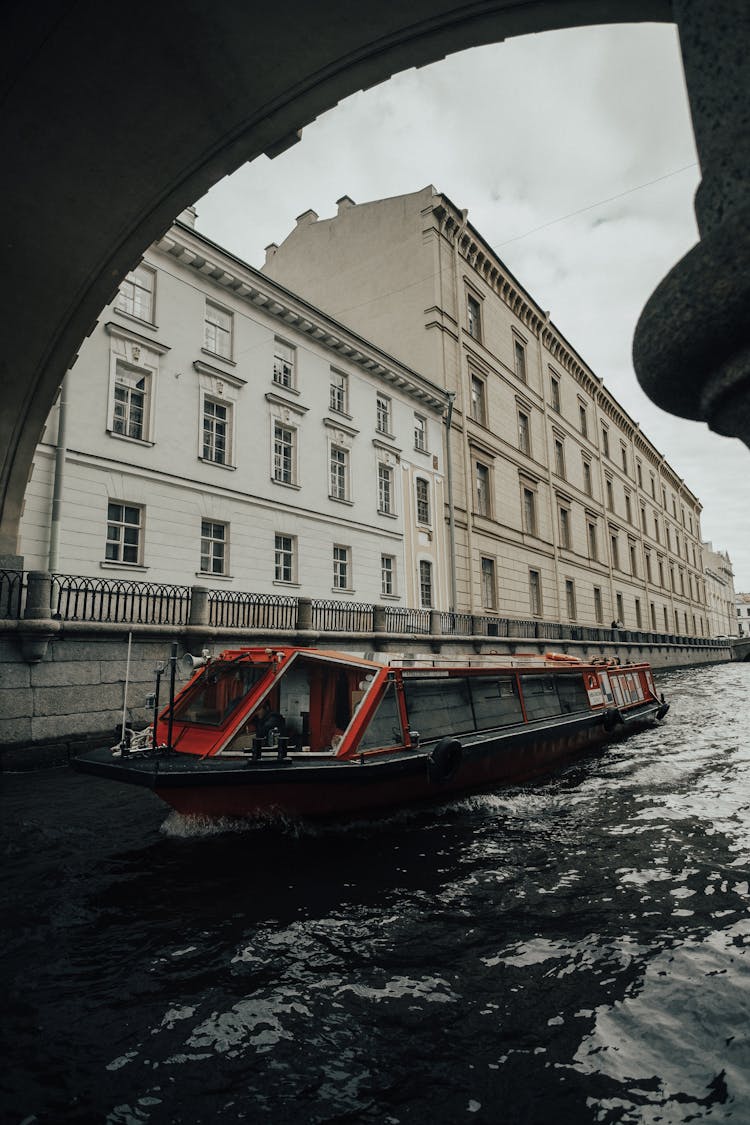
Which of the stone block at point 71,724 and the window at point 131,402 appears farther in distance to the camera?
the window at point 131,402

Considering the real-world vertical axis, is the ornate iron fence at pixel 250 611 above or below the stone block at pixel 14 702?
above

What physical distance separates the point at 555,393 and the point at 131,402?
28.4 meters

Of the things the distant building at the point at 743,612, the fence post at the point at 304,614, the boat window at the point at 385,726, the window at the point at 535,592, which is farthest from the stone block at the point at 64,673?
the distant building at the point at 743,612

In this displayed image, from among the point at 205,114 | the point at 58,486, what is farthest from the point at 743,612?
the point at 205,114

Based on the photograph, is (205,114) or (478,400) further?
(478,400)

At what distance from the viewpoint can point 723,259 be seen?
117cm

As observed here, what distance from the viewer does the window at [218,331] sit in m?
18.6

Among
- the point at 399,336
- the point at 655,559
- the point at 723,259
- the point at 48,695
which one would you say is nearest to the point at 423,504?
the point at 399,336

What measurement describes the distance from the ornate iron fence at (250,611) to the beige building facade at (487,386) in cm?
1008

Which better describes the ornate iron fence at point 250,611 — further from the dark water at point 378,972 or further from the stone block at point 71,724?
the dark water at point 378,972

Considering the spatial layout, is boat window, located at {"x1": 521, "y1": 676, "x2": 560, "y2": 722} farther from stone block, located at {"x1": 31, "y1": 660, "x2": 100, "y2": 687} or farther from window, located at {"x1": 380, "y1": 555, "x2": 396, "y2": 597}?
window, located at {"x1": 380, "y1": 555, "x2": 396, "y2": 597}

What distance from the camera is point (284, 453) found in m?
20.5

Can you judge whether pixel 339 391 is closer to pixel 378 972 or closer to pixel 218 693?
pixel 218 693

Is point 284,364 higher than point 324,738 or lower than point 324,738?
higher
